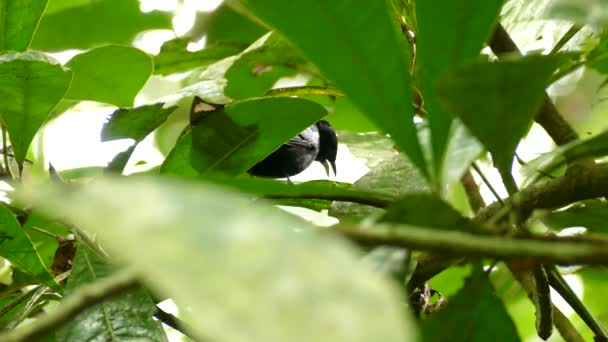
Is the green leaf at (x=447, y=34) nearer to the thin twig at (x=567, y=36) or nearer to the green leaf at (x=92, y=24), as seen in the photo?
the thin twig at (x=567, y=36)

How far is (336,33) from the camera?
1.91ft

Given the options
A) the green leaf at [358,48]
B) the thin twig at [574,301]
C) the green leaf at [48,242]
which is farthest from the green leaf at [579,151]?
the green leaf at [48,242]

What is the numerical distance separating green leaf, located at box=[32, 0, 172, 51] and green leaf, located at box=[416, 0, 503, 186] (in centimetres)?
113

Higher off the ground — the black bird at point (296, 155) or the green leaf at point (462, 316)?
→ the green leaf at point (462, 316)

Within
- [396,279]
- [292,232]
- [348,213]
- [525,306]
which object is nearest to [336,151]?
[525,306]

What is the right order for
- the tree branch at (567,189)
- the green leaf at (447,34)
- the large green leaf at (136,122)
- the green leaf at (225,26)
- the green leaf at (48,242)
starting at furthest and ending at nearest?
the green leaf at (225,26) < the green leaf at (48,242) < the large green leaf at (136,122) < the tree branch at (567,189) < the green leaf at (447,34)

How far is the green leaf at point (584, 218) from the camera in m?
0.68

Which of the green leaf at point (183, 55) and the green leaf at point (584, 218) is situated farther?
the green leaf at point (183, 55)

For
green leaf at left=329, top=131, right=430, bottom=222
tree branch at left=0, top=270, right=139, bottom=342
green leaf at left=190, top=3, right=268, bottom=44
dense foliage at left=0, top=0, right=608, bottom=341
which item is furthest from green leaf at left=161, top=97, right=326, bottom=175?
Answer: green leaf at left=190, top=3, right=268, bottom=44

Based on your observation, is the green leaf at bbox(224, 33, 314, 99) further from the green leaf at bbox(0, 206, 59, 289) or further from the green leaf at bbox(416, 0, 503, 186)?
the green leaf at bbox(416, 0, 503, 186)

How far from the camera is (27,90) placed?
2.82ft

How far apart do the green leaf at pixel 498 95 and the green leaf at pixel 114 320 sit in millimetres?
415

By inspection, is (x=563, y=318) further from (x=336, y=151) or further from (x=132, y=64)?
(x=336, y=151)

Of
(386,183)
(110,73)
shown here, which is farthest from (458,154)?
(110,73)
